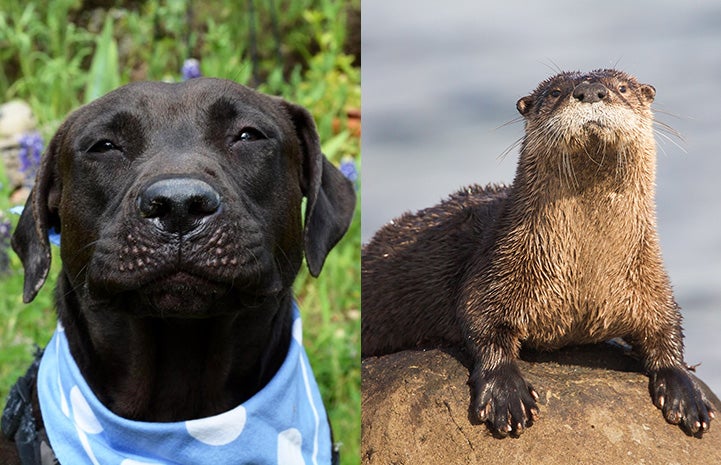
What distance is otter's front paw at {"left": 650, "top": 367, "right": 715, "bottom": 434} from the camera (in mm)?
2760

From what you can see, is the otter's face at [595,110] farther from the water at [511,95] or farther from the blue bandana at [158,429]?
the blue bandana at [158,429]

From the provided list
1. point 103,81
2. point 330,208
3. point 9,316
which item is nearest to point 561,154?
point 330,208

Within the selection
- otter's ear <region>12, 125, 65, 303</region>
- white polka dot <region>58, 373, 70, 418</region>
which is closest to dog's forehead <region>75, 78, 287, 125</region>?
otter's ear <region>12, 125, 65, 303</region>

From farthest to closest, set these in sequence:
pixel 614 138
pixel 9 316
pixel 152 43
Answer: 1. pixel 152 43
2. pixel 9 316
3. pixel 614 138

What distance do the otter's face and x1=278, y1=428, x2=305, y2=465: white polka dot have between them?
1.61 meters

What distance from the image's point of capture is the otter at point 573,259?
2.64 meters

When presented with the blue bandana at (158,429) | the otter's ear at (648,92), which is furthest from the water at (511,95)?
the blue bandana at (158,429)

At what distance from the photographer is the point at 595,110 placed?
8.51 feet

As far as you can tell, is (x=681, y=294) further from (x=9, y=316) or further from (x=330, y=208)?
(x=9, y=316)

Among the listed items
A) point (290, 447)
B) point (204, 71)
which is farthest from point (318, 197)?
point (204, 71)

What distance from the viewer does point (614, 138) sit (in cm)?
262

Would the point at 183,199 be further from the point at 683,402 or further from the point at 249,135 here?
the point at 683,402

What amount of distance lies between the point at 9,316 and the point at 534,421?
3.63 m

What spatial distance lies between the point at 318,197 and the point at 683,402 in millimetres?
1518
